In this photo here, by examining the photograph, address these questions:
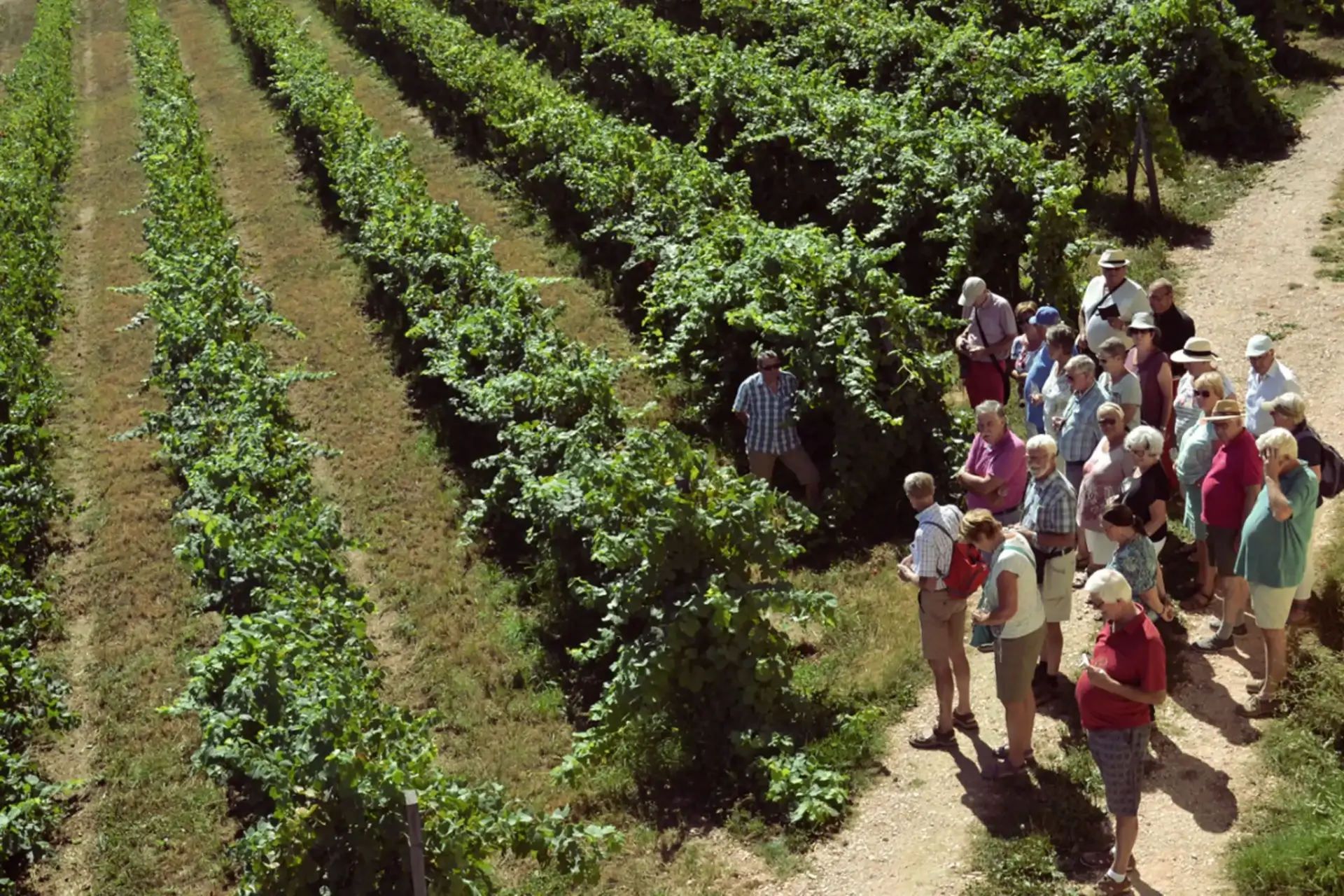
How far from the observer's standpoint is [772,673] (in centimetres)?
952

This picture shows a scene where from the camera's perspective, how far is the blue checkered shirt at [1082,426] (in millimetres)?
9672

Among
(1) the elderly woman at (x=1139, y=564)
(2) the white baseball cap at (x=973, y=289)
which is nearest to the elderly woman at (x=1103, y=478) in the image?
(1) the elderly woman at (x=1139, y=564)

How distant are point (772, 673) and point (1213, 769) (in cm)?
285

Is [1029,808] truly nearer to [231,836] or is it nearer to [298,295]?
[231,836]

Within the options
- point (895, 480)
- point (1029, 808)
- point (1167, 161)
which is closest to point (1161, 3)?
point (1167, 161)

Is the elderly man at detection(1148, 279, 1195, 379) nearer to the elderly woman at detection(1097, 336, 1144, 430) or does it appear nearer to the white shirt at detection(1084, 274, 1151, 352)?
the white shirt at detection(1084, 274, 1151, 352)

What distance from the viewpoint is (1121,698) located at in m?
7.32

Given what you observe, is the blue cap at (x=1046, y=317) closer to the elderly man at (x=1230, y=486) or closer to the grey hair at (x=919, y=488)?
the elderly man at (x=1230, y=486)

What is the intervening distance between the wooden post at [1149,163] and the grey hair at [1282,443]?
9458 mm

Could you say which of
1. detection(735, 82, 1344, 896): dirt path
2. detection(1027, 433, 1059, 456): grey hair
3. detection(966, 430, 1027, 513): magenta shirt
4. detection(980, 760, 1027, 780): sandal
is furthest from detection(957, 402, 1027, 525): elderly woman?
detection(980, 760, 1027, 780): sandal

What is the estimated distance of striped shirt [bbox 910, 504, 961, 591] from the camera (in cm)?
864

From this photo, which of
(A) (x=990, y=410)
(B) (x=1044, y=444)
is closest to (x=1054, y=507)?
(B) (x=1044, y=444)

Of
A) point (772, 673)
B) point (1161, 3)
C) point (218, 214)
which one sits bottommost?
point (218, 214)

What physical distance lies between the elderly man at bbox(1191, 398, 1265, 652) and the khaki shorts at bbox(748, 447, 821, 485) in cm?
402
